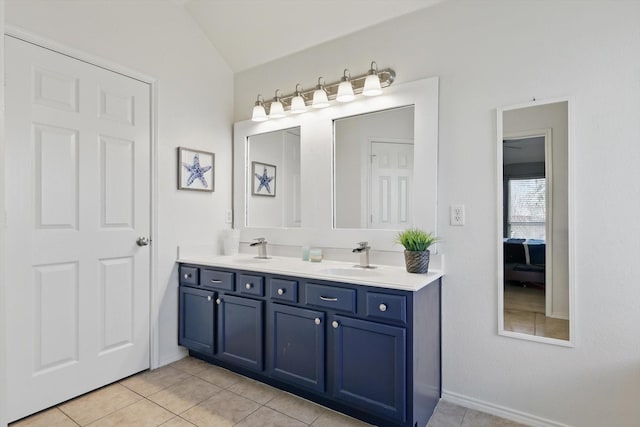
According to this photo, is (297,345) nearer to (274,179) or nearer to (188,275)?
(188,275)

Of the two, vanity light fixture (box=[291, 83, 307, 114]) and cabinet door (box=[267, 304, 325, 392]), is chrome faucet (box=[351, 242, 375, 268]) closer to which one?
cabinet door (box=[267, 304, 325, 392])

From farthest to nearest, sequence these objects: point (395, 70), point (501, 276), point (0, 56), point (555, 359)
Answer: point (395, 70), point (501, 276), point (555, 359), point (0, 56)

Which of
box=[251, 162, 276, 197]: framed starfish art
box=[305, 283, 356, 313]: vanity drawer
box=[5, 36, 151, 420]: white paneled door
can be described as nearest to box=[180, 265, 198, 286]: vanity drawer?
box=[5, 36, 151, 420]: white paneled door

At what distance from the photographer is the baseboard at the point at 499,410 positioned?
6.10 ft

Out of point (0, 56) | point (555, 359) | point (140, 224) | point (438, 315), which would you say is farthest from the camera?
point (140, 224)

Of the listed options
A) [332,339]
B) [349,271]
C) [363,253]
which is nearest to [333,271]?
[349,271]

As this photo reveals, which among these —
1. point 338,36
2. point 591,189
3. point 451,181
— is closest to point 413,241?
point 451,181

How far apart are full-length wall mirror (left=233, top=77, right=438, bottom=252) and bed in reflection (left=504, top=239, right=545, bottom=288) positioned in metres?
0.44

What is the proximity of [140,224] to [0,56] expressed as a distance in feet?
6.57

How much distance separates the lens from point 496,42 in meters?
2.00

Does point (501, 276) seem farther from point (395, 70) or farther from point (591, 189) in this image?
point (395, 70)

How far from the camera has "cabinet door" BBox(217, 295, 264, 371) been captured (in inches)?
90.0

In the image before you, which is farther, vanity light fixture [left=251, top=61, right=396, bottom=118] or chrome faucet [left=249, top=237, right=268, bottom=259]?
chrome faucet [left=249, top=237, right=268, bottom=259]

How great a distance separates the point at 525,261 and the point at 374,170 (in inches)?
41.6
